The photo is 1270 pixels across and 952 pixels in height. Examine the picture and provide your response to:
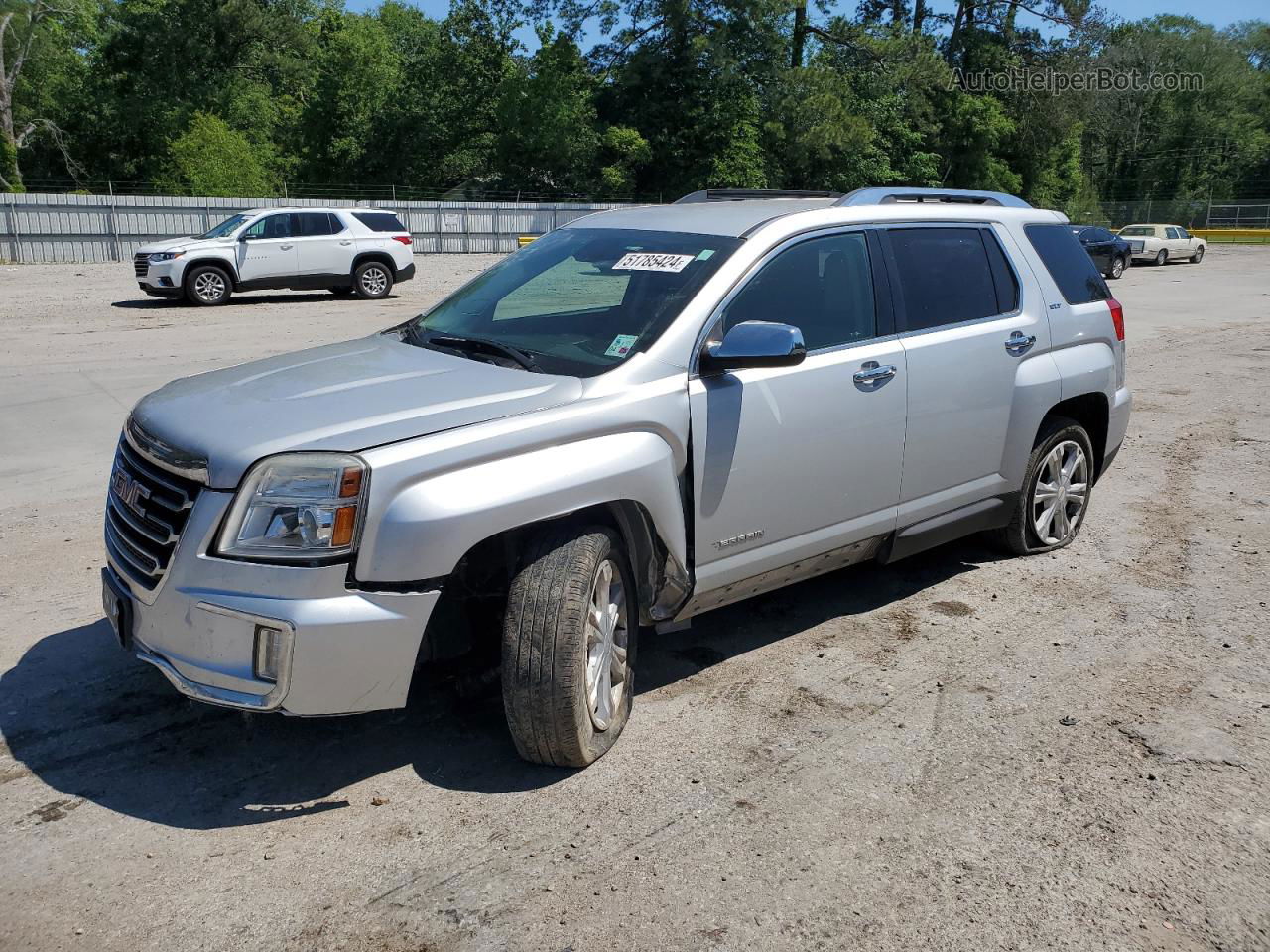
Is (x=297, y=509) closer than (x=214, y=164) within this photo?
Yes

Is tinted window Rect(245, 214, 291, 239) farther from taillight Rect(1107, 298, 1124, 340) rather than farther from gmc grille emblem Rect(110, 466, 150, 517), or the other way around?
gmc grille emblem Rect(110, 466, 150, 517)

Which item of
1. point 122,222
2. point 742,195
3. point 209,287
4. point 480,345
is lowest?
point 209,287

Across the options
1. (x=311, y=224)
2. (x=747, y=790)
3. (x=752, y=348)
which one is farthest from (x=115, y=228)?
(x=747, y=790)

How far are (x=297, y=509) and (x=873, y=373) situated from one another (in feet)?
7.91

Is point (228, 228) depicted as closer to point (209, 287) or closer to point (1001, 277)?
point (209, 287)

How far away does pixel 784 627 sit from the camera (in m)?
5.00

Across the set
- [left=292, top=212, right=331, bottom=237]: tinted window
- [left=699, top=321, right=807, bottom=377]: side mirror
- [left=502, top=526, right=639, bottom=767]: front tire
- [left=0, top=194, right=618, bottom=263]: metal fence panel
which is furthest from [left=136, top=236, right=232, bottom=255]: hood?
[left=502, top=526, right=639, bottom=767]: front tire

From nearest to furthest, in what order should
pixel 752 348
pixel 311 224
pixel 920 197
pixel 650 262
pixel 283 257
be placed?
1. pixel 752 348
2. pixel 650 262
3. pixel 920 197
4. pixel 283 257
5. pixel 311 224

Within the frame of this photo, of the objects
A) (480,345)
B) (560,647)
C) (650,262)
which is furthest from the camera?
(650,262)

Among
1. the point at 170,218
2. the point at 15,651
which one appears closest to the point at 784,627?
the point at 15,651

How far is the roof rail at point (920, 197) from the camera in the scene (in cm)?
492

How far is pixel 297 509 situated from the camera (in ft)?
10.6

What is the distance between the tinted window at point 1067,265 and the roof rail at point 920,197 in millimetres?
213

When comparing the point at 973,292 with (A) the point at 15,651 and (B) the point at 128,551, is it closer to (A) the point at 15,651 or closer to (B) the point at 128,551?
(B) the point at 128,551
